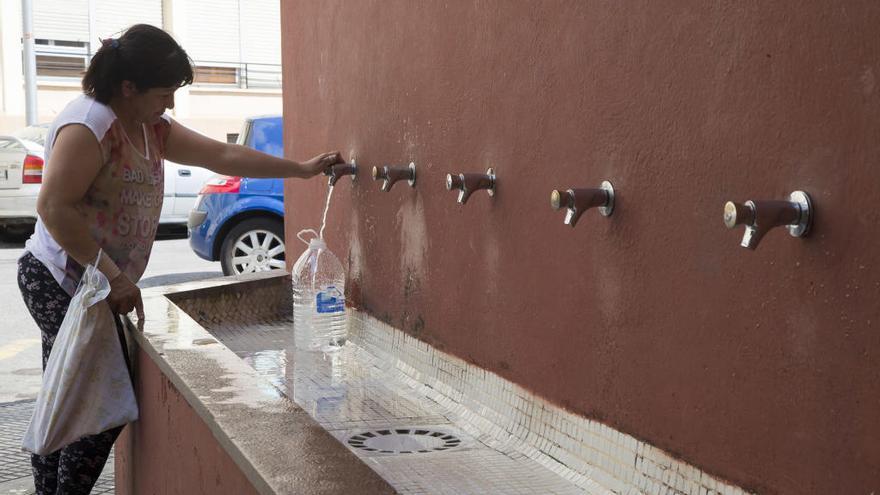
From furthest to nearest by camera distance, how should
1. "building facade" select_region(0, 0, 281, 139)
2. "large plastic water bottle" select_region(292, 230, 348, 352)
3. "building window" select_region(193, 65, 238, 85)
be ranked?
"building window" select_region(193, 65, 238, 85)
"building facade" select_region(0, 0, 281, 139)
"large plastic water bottle" select_region(292, 230, 348, 352)

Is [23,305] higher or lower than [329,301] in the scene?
lower

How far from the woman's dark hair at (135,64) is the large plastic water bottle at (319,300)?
50.7 inches

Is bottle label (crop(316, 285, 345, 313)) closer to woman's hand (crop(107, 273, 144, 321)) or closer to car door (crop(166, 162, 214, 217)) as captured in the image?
woman's hand (crop(107, 273, 144, 321))

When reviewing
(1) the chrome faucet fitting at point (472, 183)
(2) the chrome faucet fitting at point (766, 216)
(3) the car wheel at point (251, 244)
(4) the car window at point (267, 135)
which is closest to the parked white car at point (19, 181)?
(3) the car wheel at point (251, 244)

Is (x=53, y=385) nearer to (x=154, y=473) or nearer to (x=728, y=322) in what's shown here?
(x=154, y=473)

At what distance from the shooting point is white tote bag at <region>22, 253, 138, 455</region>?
3342mm

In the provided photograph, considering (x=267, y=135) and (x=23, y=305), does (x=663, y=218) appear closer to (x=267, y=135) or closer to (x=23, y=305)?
(x=267, y=135)

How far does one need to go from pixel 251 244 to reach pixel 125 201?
21.6 ft

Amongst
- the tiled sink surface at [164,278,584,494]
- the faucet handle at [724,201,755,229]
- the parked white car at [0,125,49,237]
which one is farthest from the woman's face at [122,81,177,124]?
the parked white car at [0,125,49,237]

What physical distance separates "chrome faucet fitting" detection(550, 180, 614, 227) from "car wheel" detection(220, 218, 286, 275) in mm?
7819

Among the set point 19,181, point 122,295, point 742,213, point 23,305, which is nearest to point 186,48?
point 19,181

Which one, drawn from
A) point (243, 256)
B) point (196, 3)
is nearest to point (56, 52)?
point (196, 3)

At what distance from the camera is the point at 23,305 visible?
9539 mm

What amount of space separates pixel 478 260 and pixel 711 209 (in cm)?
129
